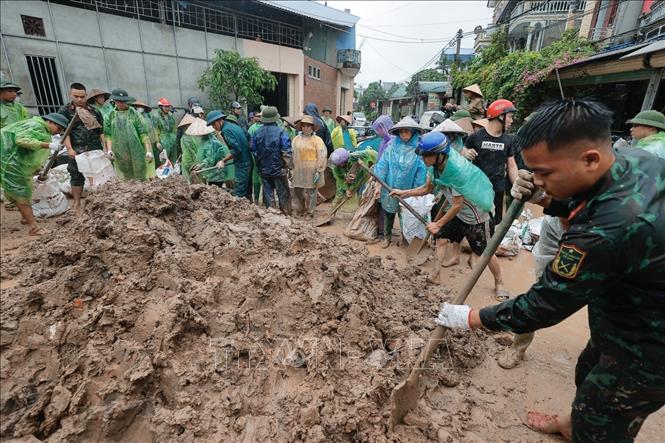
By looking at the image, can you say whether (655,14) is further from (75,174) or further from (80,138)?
(75,174)

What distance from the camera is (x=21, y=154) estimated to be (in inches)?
165

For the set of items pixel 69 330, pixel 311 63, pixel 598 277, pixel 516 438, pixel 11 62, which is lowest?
pixel 516 438

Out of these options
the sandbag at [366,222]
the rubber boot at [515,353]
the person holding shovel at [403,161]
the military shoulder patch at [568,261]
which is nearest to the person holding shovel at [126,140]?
the sandbag at [366,222]

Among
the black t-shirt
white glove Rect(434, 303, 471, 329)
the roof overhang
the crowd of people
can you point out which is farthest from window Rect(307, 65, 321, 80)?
white glove Rect(434, 303, 471, 329)

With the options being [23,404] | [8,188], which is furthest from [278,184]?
[23,404]

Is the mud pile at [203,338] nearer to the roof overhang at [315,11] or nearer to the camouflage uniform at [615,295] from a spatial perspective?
the camouflage uniform at [615,295]

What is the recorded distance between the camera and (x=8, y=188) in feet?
13.9

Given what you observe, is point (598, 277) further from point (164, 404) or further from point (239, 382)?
point (164, 404)

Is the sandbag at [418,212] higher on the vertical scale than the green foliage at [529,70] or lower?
lower

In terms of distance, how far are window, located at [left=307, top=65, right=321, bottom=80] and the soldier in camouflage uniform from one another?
19.4m

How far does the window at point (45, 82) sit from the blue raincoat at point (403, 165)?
1021 cm

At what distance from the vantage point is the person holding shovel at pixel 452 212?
293 cm

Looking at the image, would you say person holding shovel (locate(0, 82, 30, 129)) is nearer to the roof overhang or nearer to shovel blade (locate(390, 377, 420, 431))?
shovel blade (locate(390, 377, 420, 431))

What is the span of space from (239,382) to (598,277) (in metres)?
1.66
